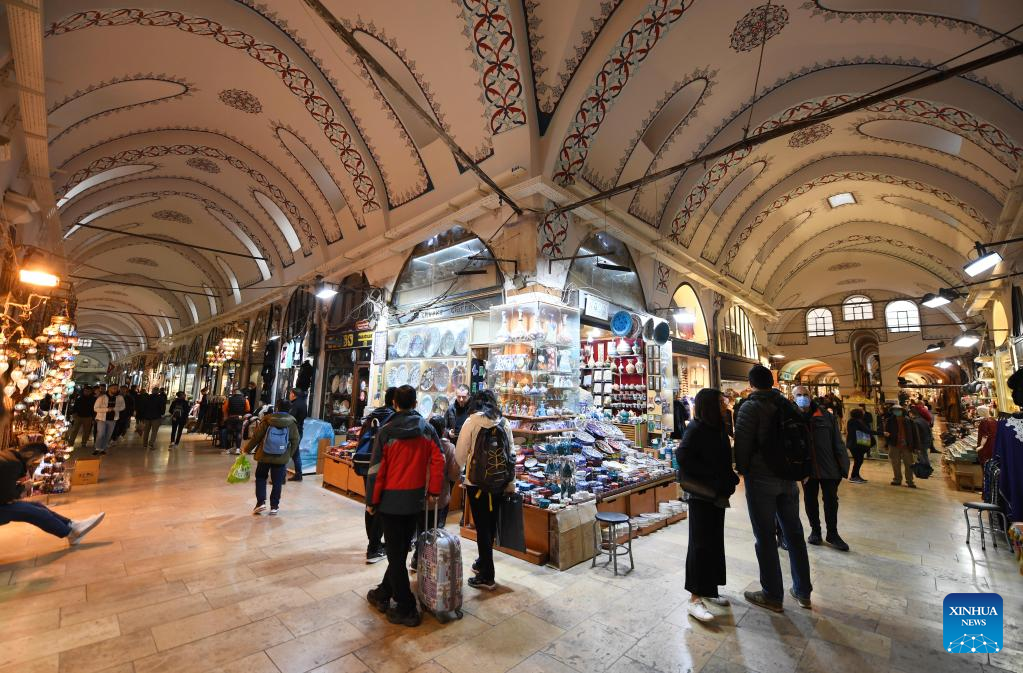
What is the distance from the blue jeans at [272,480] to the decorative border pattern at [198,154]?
746 centimetres

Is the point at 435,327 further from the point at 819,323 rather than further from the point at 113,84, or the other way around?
the point at 819,323

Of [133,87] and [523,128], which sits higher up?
[133,87]

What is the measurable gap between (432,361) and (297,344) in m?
5.95

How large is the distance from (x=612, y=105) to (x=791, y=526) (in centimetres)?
587

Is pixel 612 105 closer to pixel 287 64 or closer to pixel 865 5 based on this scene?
pixel 865 5

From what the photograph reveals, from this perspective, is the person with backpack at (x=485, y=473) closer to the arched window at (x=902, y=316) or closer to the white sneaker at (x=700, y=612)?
the white sneaker at (x=700, y=612)

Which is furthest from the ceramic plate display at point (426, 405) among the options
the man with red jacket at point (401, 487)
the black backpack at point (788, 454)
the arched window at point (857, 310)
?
the arched window at point (857, 310)

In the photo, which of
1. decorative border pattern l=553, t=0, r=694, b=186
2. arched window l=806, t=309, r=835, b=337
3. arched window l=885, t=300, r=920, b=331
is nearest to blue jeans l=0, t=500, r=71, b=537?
decorative border pattern l=553, t=0, r=694, b=186

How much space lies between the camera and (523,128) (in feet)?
20.5

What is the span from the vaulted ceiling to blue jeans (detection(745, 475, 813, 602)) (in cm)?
399

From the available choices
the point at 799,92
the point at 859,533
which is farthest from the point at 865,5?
the point at 859,533

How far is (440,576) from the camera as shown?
2.71 metres

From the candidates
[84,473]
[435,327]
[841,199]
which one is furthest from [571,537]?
[841,199]

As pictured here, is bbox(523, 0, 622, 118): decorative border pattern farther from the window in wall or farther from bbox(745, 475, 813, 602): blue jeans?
the window in wall
